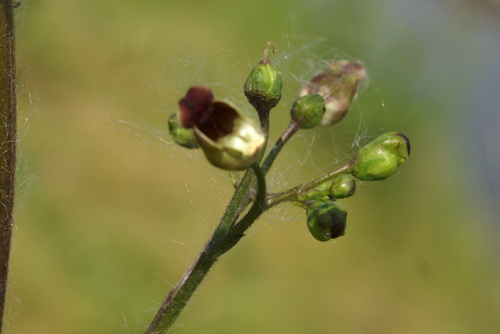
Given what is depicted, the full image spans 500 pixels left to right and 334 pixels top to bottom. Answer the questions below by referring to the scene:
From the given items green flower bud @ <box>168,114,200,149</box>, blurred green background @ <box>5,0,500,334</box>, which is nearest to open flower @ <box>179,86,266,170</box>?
green flower bud @ <box>168,114,200,149</box>

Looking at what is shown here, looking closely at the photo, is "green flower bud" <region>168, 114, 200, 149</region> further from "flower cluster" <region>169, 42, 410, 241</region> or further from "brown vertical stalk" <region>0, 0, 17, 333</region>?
"brown vertical stalk" <region>0, 0, 17, 333</region>

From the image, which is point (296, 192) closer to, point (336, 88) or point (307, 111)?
point (307, 111)

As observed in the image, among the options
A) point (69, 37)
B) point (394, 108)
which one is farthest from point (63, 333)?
point (394, 108)

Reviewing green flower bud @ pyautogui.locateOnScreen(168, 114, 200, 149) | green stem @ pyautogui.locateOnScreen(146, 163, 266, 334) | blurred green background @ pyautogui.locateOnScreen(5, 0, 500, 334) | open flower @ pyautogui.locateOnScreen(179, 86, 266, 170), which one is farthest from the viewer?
blurred green background @ pyautogui.locateOnScreen(5, 0, 500, 334)

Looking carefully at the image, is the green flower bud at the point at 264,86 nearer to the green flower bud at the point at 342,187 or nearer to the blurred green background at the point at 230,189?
the green flower bud at the point at 342,187

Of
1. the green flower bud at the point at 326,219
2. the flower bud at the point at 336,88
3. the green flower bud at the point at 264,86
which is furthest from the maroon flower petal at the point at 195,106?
the flower bud at the point at 336,88

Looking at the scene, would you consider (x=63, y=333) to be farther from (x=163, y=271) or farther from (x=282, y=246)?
(x=282, y=246)

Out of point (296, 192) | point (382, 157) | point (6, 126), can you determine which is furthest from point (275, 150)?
Answer: point (6, 126)
